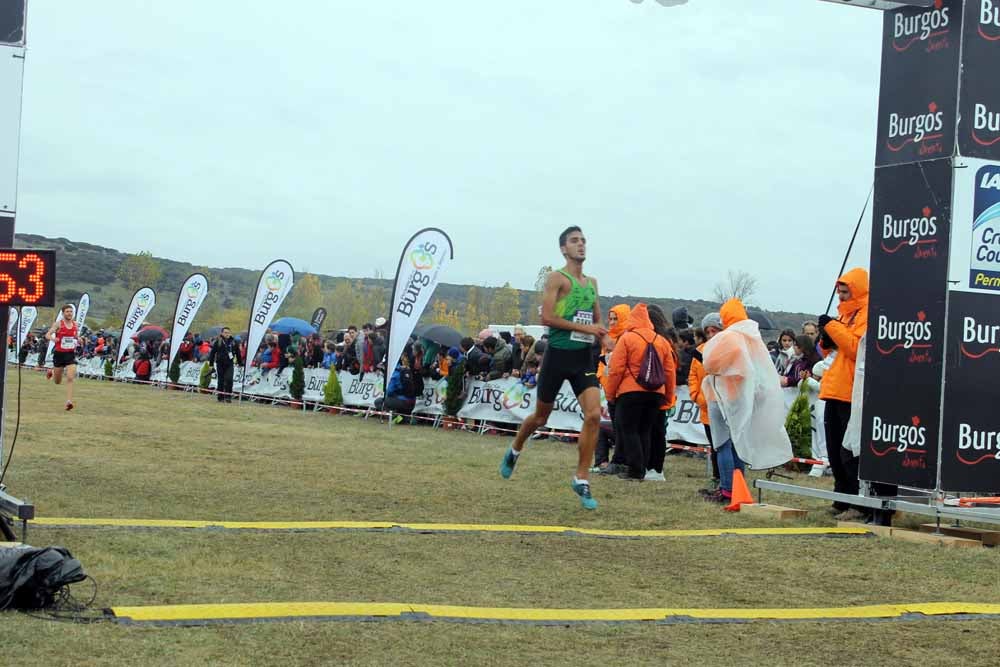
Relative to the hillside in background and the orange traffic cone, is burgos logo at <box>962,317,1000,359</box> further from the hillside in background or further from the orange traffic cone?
the hillside in background

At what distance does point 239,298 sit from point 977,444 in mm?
149709

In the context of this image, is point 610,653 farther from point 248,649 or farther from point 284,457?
point 284,457

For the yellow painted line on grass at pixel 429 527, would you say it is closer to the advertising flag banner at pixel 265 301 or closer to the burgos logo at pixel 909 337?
the burgos logo at pixel 909 337

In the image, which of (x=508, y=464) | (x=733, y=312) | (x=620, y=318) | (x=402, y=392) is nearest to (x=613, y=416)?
(x=620, y=318)

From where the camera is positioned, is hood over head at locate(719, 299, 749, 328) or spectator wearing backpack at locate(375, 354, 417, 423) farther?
spectator wearing backpack at locate(375, 354, 417, 423)

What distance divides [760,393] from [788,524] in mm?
1377

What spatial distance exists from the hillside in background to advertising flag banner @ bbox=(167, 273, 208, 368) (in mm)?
81469

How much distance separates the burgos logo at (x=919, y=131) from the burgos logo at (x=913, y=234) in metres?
0.49

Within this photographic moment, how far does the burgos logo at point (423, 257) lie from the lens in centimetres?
2227

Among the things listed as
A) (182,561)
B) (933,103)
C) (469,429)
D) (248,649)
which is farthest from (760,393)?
(469,429)

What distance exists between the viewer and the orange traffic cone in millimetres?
10109

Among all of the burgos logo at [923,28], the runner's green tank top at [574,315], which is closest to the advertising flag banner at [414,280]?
the runner's green tank top at [574,315]

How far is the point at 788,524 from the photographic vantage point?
940cm

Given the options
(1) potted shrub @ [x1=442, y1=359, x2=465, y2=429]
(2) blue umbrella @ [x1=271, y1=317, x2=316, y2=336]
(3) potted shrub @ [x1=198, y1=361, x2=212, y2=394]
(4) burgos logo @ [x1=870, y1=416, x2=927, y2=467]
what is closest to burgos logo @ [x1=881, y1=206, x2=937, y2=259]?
(4) burgos logo @ [x1=870, y1=416, x2=927, y2=467]
